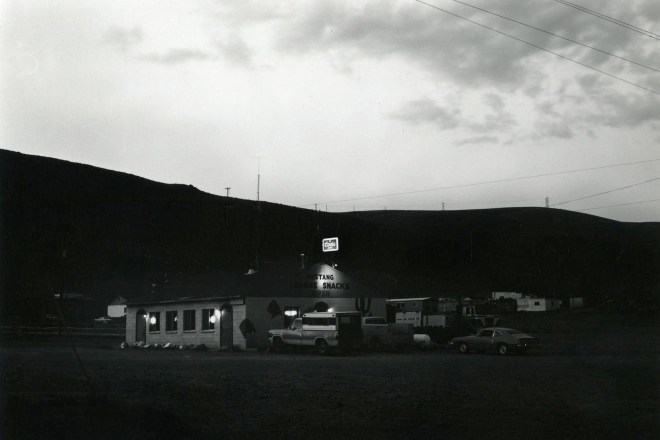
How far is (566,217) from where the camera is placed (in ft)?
535

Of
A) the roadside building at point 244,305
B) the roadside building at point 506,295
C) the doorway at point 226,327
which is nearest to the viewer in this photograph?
the roadside building at point 244,305

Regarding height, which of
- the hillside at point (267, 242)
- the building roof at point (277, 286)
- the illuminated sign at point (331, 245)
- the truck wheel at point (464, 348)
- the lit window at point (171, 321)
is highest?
the hillside at point (267, 242)

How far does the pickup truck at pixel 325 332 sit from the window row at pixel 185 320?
19.0ft

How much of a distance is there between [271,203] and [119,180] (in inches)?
1649

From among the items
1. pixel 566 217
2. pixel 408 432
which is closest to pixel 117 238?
pixel 566 217

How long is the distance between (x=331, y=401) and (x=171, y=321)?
29311mm

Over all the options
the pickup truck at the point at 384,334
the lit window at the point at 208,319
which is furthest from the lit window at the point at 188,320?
the pickup truck at the point at 384,334

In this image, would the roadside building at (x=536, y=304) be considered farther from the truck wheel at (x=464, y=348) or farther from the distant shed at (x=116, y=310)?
the truck wheel at (x=464, y=348)

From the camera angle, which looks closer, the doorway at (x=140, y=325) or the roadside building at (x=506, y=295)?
the doorway at (x=140, y=325)

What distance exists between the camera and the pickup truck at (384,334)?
35656 millimetres

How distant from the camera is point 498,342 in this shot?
32906mm

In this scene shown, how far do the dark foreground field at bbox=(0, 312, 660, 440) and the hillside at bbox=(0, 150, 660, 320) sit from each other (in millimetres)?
76938

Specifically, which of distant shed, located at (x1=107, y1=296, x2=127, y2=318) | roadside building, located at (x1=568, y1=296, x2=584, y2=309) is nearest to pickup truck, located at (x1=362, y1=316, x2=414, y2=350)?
roadside building, located at (x1=568, y1=296, x2=584, y2=309)

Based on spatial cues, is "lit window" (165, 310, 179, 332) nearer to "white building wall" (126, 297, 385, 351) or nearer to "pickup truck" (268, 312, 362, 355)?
"white building wall" (126, 297, 385, 351)
